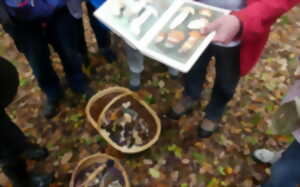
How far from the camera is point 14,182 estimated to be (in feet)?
6.91

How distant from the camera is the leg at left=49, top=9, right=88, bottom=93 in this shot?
7.47 feet

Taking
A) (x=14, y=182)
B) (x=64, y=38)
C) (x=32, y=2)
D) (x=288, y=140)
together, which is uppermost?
(x=32, y=2)

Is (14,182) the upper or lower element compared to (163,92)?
upper

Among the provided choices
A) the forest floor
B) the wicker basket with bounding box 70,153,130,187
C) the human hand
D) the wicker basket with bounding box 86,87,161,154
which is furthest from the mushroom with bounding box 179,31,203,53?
the forest floor

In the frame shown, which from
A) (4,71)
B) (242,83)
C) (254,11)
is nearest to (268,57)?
(242,83)

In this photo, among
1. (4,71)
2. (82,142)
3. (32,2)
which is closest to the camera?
(4,71)

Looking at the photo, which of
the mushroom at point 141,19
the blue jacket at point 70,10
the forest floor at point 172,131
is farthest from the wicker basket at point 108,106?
the mushroom at point 141,19

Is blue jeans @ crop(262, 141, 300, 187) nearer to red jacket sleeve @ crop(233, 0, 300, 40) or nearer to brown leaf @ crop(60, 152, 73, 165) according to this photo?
red jacket sleeve @ crop(233, 0, 300, 40)

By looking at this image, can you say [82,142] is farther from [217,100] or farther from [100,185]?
[217,100]

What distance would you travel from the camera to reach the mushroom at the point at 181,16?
1.83 metres

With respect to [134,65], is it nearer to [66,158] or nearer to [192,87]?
[192,87]

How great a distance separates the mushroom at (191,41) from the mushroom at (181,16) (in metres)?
0.12

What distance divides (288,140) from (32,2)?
8.59ft

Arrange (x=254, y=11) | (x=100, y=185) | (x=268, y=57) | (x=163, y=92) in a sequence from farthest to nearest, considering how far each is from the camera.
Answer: (x=268, y=57) → (x=163, y=92) → (x=100, y=185) → (x=254, y=11)
